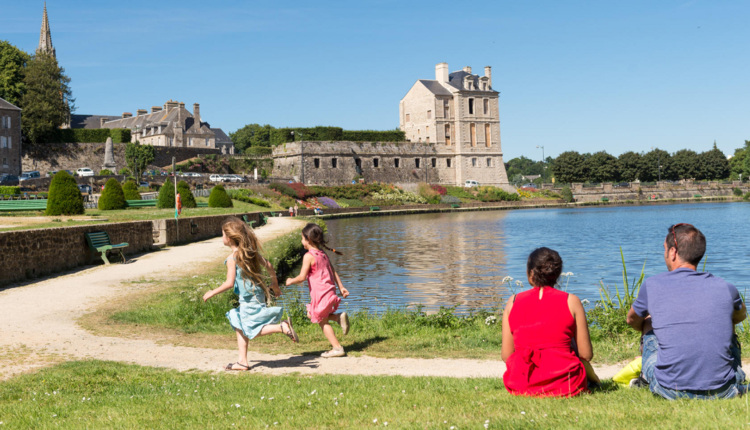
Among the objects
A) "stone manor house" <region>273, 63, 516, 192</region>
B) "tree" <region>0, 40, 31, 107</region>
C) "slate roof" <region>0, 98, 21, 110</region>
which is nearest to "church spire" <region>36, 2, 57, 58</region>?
"tree" <region>0, 40, 31, 107</region>

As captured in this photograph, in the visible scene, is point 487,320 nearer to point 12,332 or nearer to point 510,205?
point 12,332

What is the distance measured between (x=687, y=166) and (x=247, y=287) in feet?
320

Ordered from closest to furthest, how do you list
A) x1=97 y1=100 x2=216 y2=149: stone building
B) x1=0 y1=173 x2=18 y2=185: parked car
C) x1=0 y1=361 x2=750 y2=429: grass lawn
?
1. x1=0 y1=361 x2=750 y2=429: grass lawn
2. x1=0 y1=173 x2=18 y2=185: parked car
3. x1=97 y1=100 x2=216 y2=149: stone building

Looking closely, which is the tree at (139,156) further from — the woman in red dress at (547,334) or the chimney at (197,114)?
the woman in red dress at (547,334)

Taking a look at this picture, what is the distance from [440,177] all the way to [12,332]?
6573 centimetres

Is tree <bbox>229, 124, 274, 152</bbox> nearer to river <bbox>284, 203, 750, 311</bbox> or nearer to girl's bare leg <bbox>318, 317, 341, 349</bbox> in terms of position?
river <bbox>284, 203, 750, 311</bbox>

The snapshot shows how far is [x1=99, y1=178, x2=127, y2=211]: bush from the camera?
28422 millimetres

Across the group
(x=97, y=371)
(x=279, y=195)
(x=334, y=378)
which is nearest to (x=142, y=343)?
(x=97, y=371)

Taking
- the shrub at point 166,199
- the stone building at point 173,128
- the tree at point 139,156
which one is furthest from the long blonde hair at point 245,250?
the stone building at point 173,128

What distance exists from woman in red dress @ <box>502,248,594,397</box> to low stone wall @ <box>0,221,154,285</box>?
10255mm

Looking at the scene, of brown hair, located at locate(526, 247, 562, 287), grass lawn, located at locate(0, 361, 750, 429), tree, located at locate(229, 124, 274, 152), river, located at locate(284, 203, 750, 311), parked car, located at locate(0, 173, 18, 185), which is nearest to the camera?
grass lawn, located at locate(0, 361, 750, 429)

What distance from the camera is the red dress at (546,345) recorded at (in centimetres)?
424

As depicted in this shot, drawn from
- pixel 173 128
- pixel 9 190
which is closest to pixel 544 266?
pixel 9 190

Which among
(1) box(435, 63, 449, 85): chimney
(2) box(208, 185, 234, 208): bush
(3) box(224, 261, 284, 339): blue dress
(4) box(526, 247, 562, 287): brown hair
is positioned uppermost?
(1) box(435, 63, 449, 85): chimney
